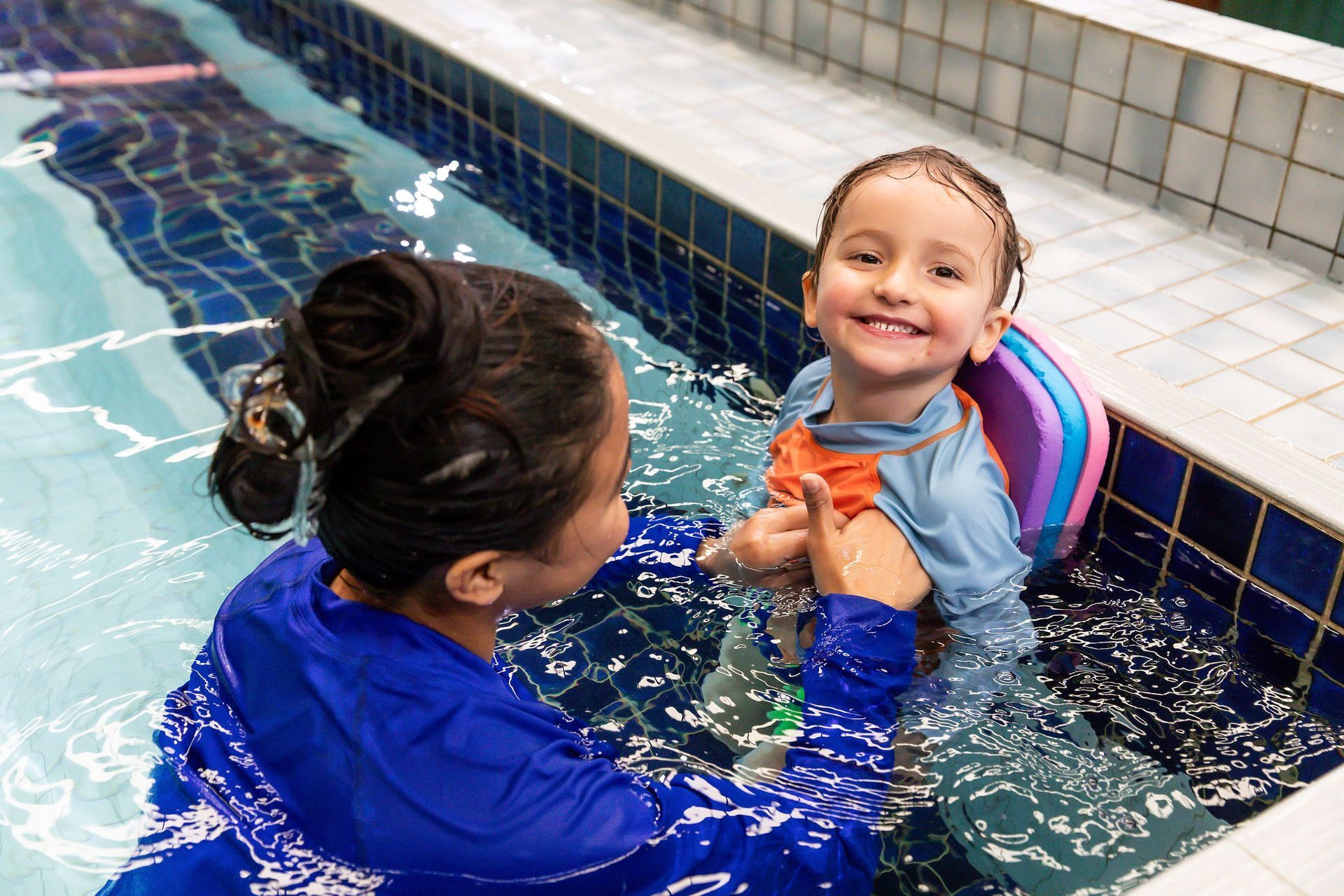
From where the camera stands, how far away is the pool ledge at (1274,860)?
4.52 feet

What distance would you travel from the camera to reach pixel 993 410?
221 centimetres

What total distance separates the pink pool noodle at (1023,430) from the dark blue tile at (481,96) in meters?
2.42

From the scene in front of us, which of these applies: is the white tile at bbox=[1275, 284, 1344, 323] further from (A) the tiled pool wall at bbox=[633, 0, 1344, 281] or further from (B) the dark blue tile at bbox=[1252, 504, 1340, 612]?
(B) the dark blue tile at bbox=[1252, 504, 1340, 612]

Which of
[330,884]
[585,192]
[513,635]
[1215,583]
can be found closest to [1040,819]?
[1215,583]

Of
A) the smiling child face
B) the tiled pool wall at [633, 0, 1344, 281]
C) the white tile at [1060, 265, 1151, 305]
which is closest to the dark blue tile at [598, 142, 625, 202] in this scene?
the tiled pool wall at [633, 0, 1344, 281]

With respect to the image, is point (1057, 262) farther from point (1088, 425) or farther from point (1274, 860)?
point (1274, 860)

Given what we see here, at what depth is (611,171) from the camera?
143 inches

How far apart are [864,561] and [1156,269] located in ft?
4.85

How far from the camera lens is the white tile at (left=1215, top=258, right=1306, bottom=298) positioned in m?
2.89

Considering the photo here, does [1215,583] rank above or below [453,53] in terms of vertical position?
below

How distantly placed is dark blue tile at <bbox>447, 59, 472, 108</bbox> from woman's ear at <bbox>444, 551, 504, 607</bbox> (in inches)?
126

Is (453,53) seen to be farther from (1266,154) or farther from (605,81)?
(1266,154)

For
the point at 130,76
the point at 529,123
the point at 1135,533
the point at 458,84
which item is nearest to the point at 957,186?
the point at 1135,533

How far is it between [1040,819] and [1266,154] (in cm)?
201
